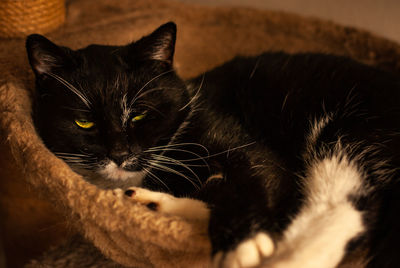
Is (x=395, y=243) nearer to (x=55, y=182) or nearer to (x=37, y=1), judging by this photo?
(x=55, y=182)

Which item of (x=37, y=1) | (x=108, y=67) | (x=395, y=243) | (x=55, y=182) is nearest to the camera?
(x=395, y=243)

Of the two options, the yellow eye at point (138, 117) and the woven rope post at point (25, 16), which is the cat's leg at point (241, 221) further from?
the woven rope post at point (25, 16)

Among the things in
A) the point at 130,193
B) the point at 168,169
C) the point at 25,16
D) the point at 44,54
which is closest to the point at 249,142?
the point at 168,169

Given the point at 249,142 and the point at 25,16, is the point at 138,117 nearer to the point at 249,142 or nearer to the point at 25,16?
the point at 249,142

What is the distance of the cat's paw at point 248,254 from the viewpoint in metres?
0.76

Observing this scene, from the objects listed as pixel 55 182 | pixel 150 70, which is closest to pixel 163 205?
pixel 55 182

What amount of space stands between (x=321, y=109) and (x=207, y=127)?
1.21 ft

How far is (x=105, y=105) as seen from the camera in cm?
101

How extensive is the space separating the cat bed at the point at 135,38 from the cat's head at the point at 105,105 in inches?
3.5

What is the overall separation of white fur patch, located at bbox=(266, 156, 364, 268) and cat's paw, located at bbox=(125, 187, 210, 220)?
9.5 inches

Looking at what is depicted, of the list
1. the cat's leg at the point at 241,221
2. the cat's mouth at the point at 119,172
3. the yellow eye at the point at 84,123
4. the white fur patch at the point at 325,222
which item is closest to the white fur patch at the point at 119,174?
the cat's mouth at the point at 119,172

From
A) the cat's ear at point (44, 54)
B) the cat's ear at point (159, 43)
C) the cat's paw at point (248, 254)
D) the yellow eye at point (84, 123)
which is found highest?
the cat's ear at point (159, 43)

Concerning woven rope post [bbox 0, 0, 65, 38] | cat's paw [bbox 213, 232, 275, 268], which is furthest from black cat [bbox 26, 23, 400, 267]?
woven rope post [bbox 0, 0, 65, 38]

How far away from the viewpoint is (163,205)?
1001 millimetres
